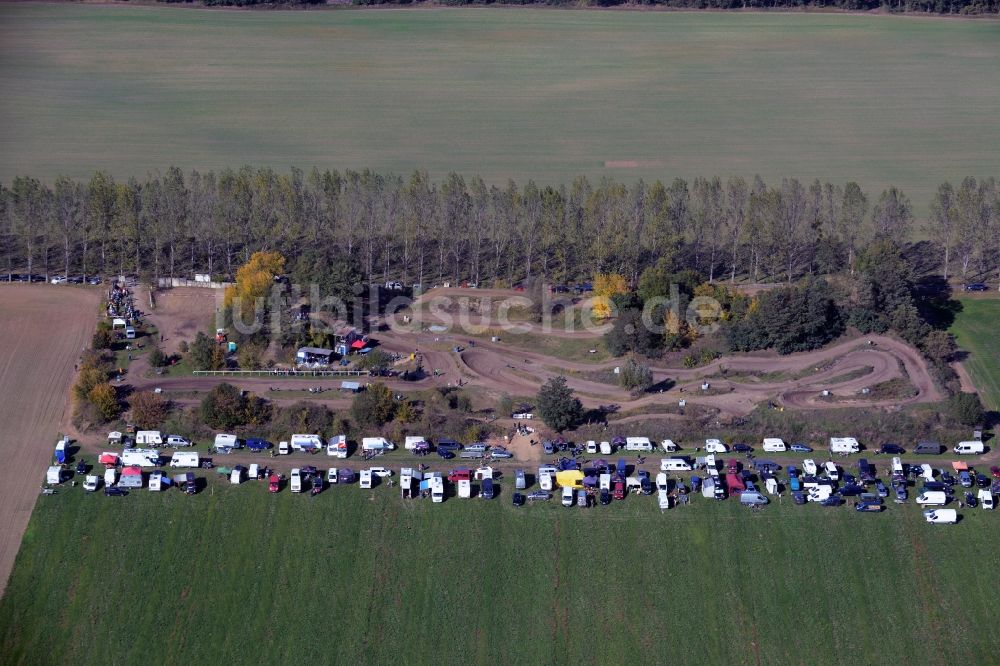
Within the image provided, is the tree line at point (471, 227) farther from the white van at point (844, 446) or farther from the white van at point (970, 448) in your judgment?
the white van at point (844, 446)

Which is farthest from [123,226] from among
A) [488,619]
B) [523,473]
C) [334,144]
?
[488,619]

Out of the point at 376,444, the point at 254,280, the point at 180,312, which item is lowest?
the point at 376,444

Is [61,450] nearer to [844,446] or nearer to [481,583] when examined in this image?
[481,583]

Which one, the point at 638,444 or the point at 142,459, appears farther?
the point at 638,444

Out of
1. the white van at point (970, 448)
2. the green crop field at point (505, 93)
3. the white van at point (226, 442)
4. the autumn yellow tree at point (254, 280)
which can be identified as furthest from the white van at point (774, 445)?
the green crop field at point (505, 93)

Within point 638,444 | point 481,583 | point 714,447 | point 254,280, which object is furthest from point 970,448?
point 254,280

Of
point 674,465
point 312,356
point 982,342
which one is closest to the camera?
point 674,465

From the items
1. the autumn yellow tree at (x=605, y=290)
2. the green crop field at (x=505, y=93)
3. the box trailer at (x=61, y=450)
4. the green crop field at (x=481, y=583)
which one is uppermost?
the green crop field at (x=505, y=93)
